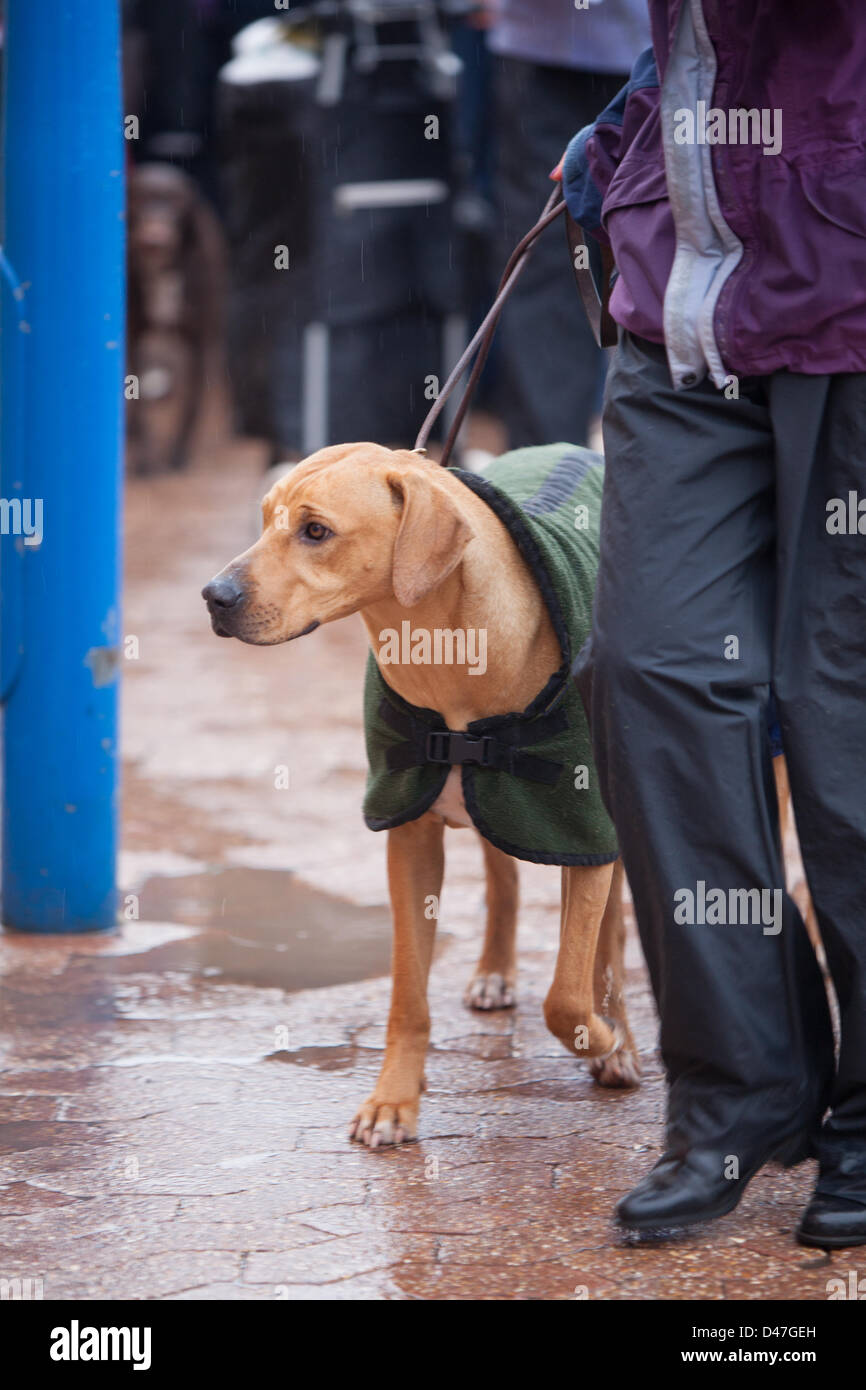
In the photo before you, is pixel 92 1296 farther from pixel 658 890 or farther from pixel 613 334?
pixel 613 334

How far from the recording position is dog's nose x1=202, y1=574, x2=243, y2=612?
9.41 feet

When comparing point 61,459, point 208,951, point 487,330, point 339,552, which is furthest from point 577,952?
point 61,459

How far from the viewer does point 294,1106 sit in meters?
3.13

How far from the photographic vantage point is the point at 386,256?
24.8 feet

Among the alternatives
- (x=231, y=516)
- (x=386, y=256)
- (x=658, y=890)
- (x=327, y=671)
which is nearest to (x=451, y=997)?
(x=658, y=890)

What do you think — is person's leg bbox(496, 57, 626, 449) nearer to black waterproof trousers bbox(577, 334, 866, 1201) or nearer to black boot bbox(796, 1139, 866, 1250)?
black waterproof trousers bbox(577, 334, 866, 1201)

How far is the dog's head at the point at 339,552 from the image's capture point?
9.37ft

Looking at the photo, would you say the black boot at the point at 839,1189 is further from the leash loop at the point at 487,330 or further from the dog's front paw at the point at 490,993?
the leash loop at the point at 487,330

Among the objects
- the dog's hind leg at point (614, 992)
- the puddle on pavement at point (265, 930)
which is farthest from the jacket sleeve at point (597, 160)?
the puddle on pavement at point (265, 930)

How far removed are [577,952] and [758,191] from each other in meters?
1.21

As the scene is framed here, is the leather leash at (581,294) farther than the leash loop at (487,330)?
No

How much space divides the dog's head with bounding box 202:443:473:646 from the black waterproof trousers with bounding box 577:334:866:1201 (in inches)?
14.8

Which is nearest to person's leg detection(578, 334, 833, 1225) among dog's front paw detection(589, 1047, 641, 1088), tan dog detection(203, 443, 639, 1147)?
tan dog detection(203, 443, 639, 1147)

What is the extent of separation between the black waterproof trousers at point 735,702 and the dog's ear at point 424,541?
14.1 inches
